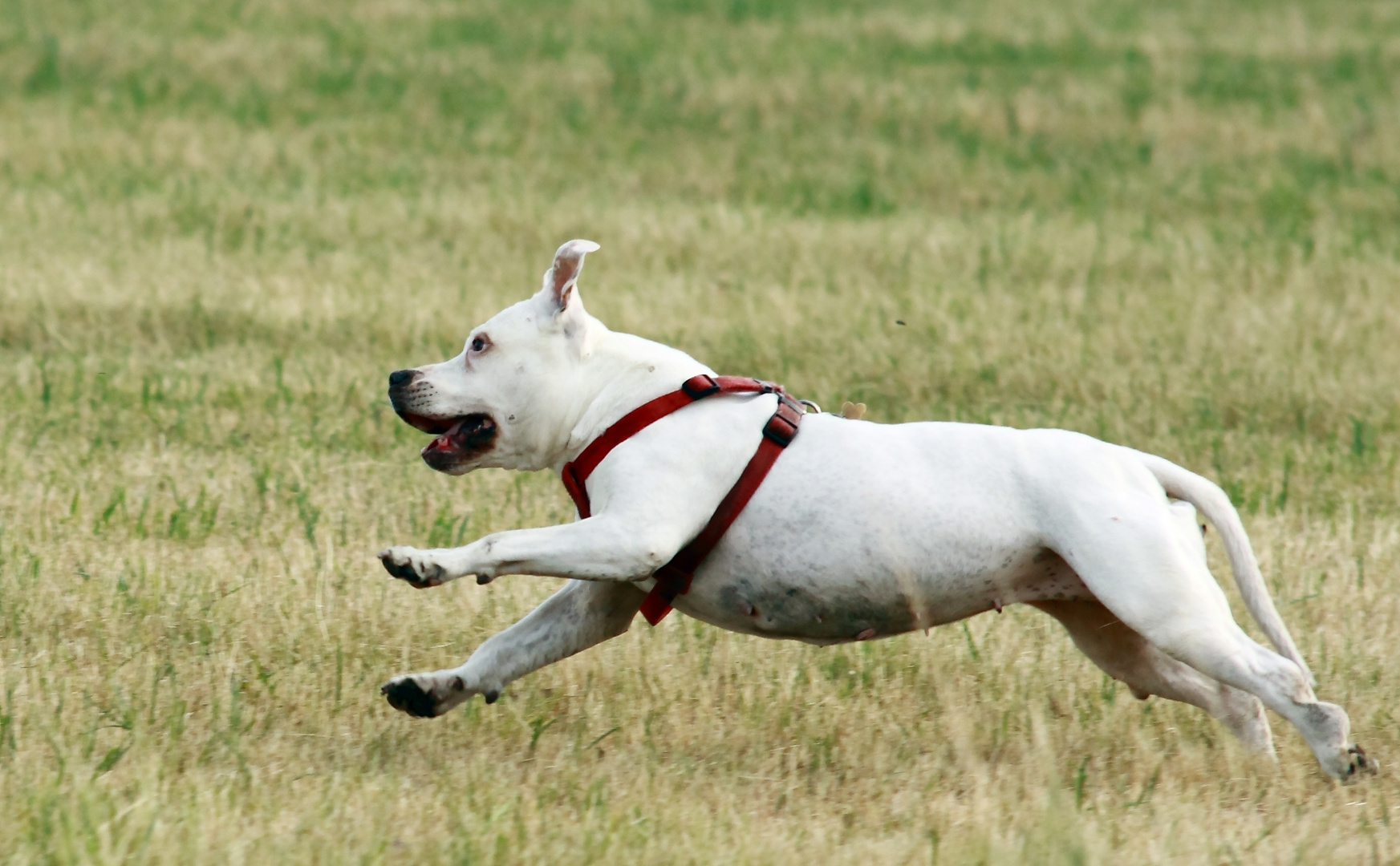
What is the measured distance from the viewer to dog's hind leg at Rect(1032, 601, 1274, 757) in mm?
5062

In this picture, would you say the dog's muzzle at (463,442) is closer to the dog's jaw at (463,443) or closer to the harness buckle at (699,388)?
the dog's jaw at (463,443)

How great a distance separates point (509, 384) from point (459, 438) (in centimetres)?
22

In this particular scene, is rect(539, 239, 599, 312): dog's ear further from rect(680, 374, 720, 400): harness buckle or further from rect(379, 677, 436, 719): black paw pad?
rect(379, 677, 436, 719): black paw pad

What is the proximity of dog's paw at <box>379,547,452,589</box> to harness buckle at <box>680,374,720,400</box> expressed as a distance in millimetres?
834

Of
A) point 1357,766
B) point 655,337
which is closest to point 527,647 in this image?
point 1357,766

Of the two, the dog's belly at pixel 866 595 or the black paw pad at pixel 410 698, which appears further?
the black paw pad at pixel 410 698

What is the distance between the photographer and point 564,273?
4930 millimetres

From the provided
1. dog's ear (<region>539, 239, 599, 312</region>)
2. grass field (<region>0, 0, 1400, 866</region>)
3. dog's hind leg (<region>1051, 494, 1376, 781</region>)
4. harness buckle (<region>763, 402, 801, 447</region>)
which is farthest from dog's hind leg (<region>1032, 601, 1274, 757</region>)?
dog's ear (<region>539, 239, 599, 312</region>)

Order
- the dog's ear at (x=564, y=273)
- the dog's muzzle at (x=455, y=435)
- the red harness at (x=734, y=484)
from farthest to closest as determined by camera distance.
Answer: the dog's muzzle at (x=455, y=435)
the dog's ear at (x=564, y=273)
the red harness at (x=734, y=484)

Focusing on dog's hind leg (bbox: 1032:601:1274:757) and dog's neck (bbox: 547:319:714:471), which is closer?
dog's neck (bbox: 547:319:714:471)

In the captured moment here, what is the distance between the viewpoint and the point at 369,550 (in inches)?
256

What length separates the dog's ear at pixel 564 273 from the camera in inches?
192

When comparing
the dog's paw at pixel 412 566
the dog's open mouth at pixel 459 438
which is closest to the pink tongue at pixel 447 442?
the dog's open mouth at pixel 459 438

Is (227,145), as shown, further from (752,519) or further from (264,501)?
(752,519)
